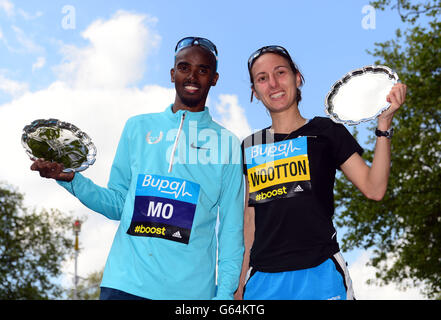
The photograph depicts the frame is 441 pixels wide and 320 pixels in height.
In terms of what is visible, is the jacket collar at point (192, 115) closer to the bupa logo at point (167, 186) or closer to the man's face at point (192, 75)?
the man's face at point (192, 75)

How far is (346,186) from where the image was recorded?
1933 cm

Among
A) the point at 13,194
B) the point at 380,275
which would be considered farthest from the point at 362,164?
the point at 13,194

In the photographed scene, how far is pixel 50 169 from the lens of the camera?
425 cm

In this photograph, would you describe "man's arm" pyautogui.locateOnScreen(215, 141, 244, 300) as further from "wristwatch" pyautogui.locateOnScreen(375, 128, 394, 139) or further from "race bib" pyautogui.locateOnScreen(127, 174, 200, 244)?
"wristwatch" pyautogui.locateOnScreen(375, 128, 394, 139)

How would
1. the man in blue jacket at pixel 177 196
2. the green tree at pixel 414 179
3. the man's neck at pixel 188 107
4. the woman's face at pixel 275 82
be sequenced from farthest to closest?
the green tree at pixel 414 179 < the man's neck at pixel 188 107 < the woman's face at pixel 275 82 < the man in blue jacket at pixel 177 196

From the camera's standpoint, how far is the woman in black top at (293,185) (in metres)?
3.90

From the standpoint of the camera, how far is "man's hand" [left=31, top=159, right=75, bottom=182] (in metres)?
4.20

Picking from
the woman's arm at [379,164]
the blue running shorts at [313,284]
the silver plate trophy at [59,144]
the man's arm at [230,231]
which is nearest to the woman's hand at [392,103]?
the woman's arm at [379,164]

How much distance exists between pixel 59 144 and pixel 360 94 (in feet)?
9.78

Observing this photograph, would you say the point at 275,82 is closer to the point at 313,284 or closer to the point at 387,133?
the point at 387,133

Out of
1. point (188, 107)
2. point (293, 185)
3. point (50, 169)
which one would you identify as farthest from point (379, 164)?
point (50, 169)

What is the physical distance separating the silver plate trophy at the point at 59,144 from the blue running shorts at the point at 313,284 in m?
2.05

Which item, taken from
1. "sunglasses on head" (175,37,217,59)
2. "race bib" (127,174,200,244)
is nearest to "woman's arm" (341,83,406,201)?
"race bib" (127,174,200,244)

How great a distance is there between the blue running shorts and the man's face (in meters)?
1.88
